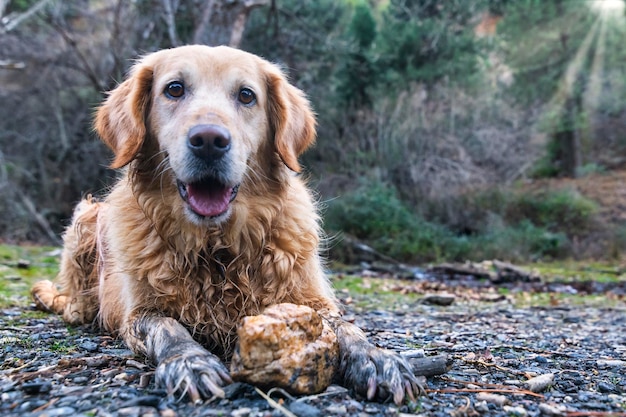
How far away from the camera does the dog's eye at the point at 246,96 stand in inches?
134

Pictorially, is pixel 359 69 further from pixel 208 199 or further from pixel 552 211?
pixel 208 199

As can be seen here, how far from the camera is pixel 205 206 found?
3.09 meters

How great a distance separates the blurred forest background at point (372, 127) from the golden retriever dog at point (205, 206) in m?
8.67

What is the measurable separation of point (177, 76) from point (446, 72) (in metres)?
14.6

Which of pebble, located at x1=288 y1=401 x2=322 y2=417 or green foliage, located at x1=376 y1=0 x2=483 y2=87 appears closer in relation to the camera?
pebble, located at x1=288 y1=401 x2=322 y2=417

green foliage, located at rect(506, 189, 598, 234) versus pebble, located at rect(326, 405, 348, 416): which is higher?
pebble, located at rect(326, 405, 348, 416)

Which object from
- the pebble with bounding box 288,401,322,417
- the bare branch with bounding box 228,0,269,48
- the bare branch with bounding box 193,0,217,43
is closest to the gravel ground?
the pebble with bounding box 288,401,322,417

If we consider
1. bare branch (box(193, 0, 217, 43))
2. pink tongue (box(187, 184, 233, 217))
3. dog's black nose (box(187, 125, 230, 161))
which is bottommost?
pink tongue (box(187, 184, 233, 217))

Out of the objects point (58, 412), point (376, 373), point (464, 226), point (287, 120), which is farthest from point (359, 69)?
point (58, 412)

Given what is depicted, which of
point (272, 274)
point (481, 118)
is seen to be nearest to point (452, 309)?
point (272, 274)

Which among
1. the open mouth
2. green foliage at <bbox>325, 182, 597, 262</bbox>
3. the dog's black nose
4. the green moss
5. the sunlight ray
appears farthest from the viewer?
the sunlight ray

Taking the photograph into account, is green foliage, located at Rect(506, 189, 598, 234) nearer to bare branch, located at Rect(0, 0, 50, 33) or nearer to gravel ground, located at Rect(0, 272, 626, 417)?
A: gravel ground, located at Rect(0, 272, 626, 417)

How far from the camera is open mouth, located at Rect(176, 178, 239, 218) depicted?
3072mm

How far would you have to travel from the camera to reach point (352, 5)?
20.3 meters
